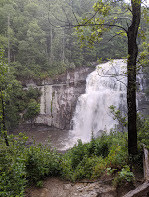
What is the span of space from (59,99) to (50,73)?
3.95 metres

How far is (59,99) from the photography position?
1970cm

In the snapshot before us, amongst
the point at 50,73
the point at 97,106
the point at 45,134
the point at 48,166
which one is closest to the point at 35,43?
the point at 50,73

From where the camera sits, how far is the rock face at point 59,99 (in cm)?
1878

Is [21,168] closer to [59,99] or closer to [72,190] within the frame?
[72,190]

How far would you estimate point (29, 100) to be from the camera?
18.1 meters

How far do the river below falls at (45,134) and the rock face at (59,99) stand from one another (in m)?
0.76

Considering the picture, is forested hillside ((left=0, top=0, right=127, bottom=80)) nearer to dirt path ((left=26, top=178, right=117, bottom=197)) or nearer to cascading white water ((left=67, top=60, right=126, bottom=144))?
cascading white water ((left=67, top=60, right=126, bottom=144))

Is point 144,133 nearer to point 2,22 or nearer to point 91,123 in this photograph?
point 91,123

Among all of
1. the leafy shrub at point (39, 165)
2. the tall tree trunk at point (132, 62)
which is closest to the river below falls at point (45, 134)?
the leafy shrub at point (39, 165)

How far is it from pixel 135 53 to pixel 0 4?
76.0 ft

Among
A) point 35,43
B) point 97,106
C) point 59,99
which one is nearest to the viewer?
point 97,106

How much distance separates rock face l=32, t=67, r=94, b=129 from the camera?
1878 cm

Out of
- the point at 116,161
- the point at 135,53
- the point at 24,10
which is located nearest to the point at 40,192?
the point at 116,161

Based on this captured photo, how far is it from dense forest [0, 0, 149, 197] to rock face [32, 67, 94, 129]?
1.11 meters
